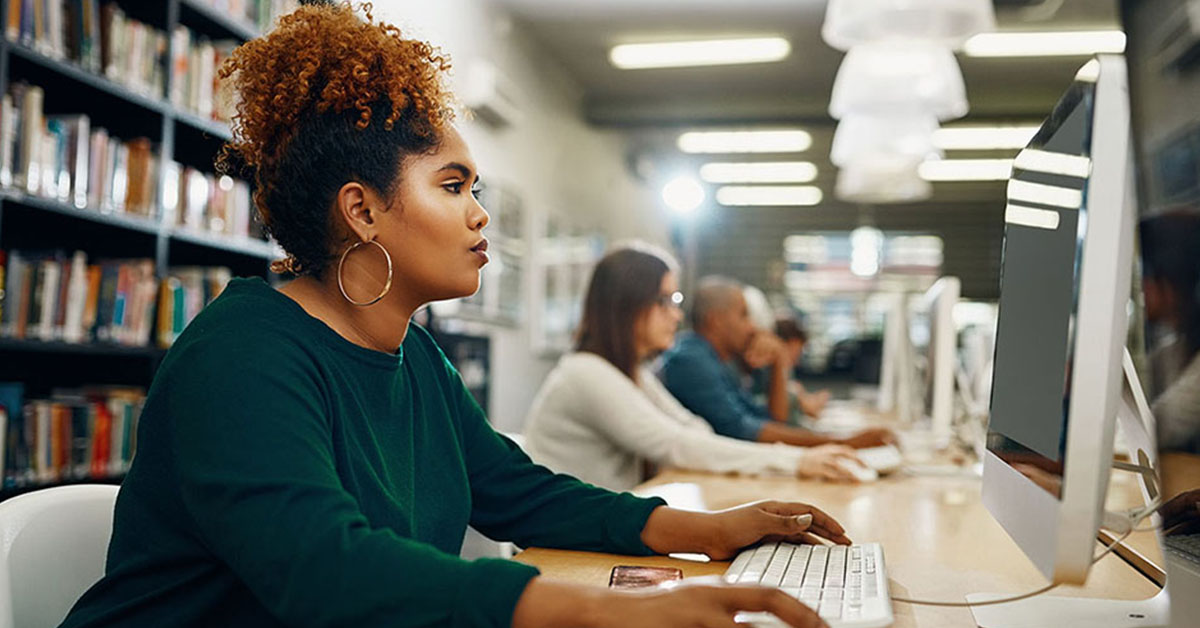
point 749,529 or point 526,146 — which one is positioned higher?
point 526,146

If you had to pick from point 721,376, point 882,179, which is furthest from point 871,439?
point 882,179

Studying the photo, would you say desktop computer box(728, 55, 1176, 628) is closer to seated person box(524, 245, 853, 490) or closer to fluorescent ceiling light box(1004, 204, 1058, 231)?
fluorescent ceiling light box(1004, 204, 1058, 231)

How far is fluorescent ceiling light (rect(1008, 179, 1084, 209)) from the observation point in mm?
804

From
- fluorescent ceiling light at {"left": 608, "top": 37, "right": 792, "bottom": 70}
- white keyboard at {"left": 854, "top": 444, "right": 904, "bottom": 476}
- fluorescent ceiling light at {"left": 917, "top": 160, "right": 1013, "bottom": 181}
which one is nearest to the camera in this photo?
white keyboard at {"left": 854, "top": 444, "right": 904, "bottom": 476}

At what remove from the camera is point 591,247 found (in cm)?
805

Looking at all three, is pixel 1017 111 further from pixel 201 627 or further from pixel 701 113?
pixel 201 627

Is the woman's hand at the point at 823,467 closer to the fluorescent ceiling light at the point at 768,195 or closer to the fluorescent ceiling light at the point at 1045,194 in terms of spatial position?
the fluorescent ceiling light at the point at 1045,194

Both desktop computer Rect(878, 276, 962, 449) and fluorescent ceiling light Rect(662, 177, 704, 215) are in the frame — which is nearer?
desktop computer Rect(878, 276, 962, 449)

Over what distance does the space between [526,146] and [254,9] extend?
3.33 m

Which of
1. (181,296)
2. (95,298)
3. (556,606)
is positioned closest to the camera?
(556,606)

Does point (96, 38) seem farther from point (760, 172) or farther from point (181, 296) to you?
point (760, 172)

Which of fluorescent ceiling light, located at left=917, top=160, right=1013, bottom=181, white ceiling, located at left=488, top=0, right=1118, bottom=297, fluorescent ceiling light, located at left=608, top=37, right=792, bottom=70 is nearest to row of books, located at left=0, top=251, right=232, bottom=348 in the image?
white ceiling, located at left=488, top=0, right=1118, bottom=297

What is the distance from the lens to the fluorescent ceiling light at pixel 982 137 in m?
8.38

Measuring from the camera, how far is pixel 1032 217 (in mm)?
983
